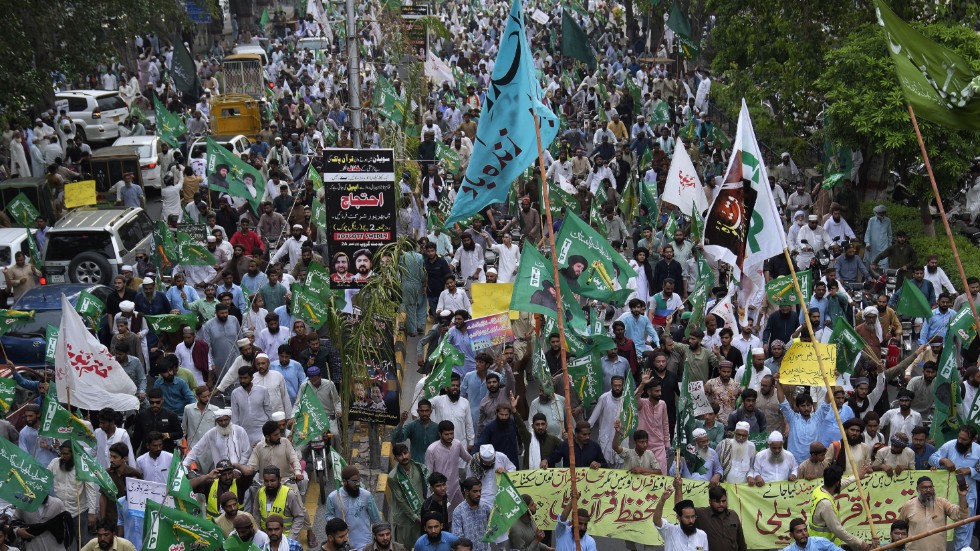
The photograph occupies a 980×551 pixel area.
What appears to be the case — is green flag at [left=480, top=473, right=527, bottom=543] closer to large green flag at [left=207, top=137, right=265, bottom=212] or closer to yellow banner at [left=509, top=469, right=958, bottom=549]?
yellow banner at [left=509, top=469, right=958, bottom=549]

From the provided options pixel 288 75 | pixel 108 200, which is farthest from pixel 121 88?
pixel 108 200

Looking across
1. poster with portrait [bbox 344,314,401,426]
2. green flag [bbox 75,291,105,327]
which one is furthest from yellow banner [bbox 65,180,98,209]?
poster with portrait [bbox 344,314,401,426]

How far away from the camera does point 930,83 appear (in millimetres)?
10453

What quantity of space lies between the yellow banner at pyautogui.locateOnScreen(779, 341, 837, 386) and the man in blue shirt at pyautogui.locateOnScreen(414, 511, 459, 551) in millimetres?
3837

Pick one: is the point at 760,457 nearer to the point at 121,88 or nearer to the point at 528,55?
the point at 528,55

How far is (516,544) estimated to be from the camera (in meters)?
10.9

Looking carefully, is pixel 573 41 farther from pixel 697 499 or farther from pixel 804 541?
pixel 804 541

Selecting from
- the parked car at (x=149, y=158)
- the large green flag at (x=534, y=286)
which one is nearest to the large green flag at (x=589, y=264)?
the large green flag at (x=534, y=286)

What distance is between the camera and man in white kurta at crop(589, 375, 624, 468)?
1277cm

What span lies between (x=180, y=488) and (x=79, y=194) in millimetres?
11163

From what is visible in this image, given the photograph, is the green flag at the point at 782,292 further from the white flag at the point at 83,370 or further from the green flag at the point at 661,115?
the green flag at the point at 661,115

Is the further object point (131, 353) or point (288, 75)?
point (288, 75)

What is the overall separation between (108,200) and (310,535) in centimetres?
1360

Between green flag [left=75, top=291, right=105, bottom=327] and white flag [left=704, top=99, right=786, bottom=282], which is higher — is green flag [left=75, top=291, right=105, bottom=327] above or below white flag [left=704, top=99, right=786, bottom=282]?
below
